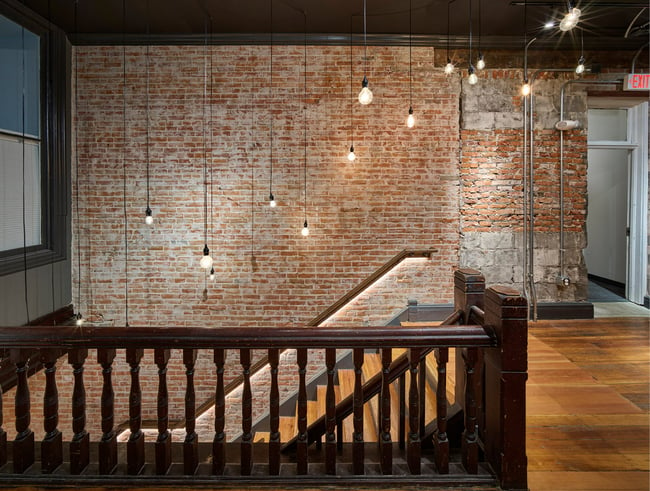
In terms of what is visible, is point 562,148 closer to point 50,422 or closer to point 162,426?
point 162,426

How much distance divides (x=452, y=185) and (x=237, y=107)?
291 cm

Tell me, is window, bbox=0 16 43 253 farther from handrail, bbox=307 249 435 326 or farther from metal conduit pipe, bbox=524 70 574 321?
metal conduit pipe, bbox=524 70 574 321

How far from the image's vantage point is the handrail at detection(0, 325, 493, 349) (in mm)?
1943

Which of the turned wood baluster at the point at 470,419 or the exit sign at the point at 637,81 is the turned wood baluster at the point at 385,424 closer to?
the turned wood baluster at the point at 470,419

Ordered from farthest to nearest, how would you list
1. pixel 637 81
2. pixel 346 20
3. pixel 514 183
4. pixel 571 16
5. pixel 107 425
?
pixel 514 183, pixel 637 81, pixel 346 20, pixel 571 16, pixel 107 425

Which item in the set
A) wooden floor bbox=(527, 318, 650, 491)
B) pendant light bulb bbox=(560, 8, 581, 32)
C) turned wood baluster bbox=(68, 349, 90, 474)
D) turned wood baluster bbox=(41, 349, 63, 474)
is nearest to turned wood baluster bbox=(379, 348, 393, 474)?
wooden floor bbox=(527, 318, 650, 491)

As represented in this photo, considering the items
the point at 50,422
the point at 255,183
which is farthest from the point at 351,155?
the point at 50,422

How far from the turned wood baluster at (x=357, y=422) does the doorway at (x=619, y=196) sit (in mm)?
5314

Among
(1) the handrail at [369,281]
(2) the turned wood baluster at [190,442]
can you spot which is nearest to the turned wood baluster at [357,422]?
(2) the turned wood baluster at [190,442]

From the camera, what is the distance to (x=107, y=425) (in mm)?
1982

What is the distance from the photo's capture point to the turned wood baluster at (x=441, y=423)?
196 cm

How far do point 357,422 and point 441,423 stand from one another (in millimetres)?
411

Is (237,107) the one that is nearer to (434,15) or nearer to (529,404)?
(434,15)

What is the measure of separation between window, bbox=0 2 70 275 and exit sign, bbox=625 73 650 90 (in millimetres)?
6967
